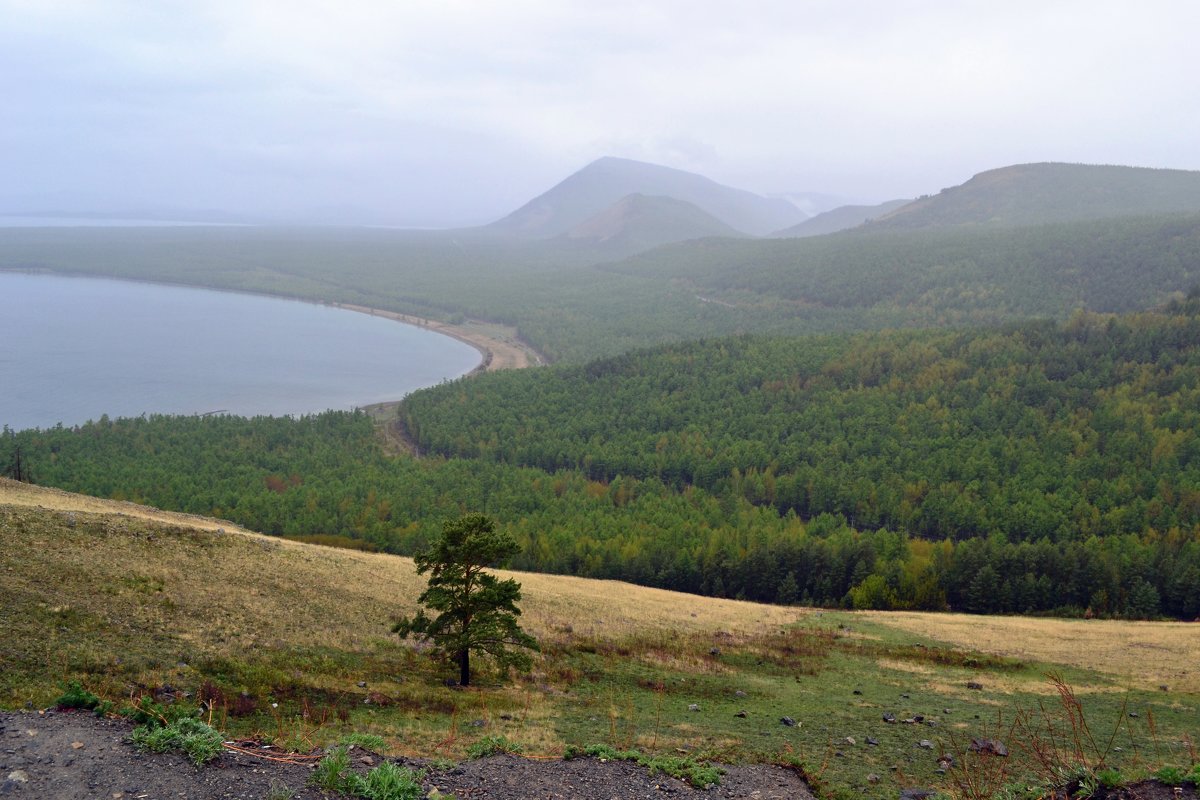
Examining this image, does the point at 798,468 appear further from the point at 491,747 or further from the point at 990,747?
the point at 491,747

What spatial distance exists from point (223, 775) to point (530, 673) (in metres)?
16.0

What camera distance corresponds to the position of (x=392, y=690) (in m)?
24.5

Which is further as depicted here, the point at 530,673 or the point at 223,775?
the point at 530,673

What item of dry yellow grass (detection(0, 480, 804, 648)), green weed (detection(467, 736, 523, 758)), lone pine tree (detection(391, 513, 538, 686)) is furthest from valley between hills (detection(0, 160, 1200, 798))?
lone pine tree (detection(391, 513, 538, 686))

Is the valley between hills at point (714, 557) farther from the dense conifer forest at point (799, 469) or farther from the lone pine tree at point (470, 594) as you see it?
the lone pine tree at point (470, 594)

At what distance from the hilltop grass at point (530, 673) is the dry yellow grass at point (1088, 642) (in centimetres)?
26

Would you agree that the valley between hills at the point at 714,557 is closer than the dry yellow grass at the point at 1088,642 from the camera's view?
Yes

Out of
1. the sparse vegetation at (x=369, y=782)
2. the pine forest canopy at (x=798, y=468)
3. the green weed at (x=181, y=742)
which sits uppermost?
the green weed at (x=181, y=742)

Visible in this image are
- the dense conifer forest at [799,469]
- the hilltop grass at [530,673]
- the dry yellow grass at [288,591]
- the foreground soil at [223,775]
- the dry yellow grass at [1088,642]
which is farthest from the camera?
the dense conifer forest at [799,469]

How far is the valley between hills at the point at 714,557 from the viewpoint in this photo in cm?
2178

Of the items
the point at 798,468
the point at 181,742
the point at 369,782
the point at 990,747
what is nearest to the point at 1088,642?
the point at 990,747

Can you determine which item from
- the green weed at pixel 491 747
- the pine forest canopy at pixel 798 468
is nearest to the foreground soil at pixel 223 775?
the green weed at pixel 491 747

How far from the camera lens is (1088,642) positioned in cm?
4197

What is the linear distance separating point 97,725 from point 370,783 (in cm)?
A: 626
